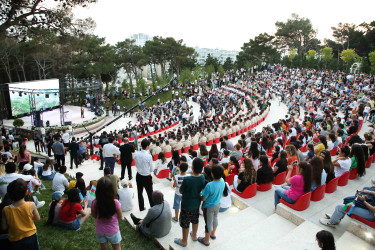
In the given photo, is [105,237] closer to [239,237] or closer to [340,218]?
[239,237]

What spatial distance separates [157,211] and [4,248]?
1822mm

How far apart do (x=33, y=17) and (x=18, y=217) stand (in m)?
8.57

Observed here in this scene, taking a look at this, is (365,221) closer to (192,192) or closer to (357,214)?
(357,214)

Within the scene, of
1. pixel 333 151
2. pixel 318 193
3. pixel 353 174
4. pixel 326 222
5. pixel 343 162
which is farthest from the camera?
pixel 333 151

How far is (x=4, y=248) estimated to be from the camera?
109 inches

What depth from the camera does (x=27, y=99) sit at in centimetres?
2178

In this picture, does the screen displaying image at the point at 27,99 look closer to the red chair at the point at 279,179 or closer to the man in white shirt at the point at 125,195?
the man in white shirt at the point at 125,195

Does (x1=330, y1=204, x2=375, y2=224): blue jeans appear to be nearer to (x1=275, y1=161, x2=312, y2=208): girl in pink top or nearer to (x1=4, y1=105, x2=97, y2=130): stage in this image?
(x1=275, y1=161, x2=312, y2=208): girl in pink top

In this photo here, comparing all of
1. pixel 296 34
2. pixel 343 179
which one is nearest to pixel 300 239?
pixel 343 179

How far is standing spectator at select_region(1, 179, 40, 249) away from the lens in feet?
8.34

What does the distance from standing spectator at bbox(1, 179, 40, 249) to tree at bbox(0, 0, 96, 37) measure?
7.63 meters

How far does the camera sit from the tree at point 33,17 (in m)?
7.82

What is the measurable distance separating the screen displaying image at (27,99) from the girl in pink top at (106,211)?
65.3 ft

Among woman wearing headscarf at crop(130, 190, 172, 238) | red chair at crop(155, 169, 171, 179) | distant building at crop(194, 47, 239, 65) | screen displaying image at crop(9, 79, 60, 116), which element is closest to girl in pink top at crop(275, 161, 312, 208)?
woman wearing headscarf at crop(130, 190, 172, 238)
